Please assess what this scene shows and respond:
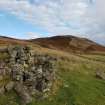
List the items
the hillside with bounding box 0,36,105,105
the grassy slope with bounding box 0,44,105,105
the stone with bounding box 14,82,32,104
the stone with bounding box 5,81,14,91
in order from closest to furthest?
the stone with bounding box 14,82,32,104 → the grassy slope with bounding box 0,44,105,105 → the hillside with bounding box 0,36,105,105 → the stone with bounding box 5,81,14,91

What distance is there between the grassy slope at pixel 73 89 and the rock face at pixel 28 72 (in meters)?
0.91

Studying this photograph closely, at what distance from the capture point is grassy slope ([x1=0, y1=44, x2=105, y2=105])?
31.6m

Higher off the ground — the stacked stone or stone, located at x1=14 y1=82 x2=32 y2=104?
the stacked stone

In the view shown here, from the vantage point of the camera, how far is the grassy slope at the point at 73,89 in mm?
31578

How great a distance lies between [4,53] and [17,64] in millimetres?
4272

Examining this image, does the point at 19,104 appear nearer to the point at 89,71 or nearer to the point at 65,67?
the point at 65,67

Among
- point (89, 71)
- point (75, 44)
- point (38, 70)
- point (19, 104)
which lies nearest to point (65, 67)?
point (89, 71)

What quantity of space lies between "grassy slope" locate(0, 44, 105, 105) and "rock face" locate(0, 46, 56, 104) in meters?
0.91

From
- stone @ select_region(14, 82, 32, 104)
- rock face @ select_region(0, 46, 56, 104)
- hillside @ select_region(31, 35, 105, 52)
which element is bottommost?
stone @ select_region(14, 82, 32, 104)

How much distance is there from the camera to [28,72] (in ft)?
113

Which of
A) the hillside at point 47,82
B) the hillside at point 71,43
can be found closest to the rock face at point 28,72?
the hillside at point 47,82

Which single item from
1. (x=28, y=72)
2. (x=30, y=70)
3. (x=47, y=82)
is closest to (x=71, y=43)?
(x=30, y=70)

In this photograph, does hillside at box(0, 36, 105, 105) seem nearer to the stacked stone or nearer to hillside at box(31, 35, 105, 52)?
the stacked stone

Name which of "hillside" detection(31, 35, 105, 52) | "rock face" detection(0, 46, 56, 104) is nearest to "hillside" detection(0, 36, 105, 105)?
"rock face" detection(0, 46, 56, 104)
